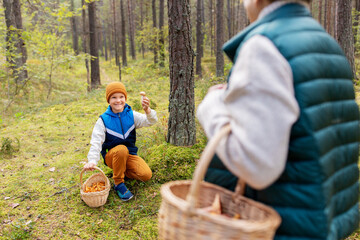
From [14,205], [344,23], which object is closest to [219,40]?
[344,23]

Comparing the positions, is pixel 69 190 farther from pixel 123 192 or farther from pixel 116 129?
pixel 116 129

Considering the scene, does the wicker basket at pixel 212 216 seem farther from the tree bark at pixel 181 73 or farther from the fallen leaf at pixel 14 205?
the fallen leaf at pixel 14 205

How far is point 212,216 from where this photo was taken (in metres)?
0.99

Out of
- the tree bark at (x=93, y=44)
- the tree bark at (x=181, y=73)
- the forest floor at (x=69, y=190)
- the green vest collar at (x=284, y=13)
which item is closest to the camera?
the green vest collar at (x=284, y=13)

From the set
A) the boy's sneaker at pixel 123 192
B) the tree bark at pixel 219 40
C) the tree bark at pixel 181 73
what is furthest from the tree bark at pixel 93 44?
the boy's sneaker at pixel 123 192

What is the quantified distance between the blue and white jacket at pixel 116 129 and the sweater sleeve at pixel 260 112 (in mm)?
2876

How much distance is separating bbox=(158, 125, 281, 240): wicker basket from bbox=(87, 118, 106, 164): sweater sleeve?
99.0 inches

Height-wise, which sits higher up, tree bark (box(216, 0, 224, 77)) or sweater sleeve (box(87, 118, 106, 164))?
tree bark (box(216, 0, 224, 77))

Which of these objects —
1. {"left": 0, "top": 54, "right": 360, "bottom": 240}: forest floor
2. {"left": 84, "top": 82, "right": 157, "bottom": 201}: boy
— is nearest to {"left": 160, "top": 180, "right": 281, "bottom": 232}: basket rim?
{"left": 0, "top": 54, "right": 360, "bottom": 240}: forest floor

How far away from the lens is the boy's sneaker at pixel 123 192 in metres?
3.80

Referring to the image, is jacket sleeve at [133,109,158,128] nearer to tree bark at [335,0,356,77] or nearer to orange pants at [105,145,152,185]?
orange pants at [105,145,152,185]

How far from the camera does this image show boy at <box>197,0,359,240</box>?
0.97 metres

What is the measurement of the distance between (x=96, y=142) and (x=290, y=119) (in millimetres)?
3097

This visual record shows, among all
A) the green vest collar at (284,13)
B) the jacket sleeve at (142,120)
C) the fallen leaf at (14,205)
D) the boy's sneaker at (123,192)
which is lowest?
the fallen leaf at (14,205)
